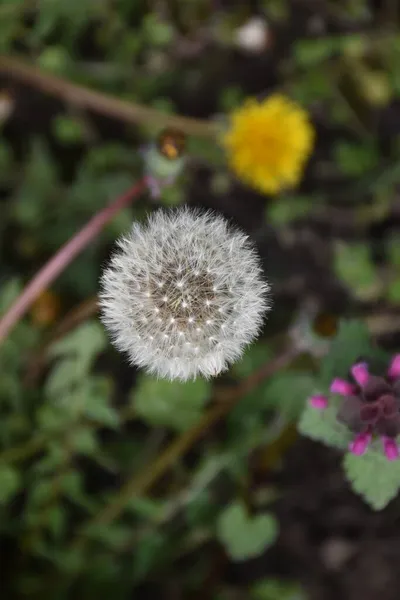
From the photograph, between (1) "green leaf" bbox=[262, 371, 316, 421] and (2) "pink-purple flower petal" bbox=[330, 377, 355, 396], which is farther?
(1) "green leaf" bbox=[262, 371, 316, 421]

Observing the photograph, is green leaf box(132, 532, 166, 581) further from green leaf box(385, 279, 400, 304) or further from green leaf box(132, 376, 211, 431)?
green leaf box(385, 279, 400, 304)

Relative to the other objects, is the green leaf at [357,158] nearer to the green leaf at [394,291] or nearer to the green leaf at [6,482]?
the green leaf at [394,291]

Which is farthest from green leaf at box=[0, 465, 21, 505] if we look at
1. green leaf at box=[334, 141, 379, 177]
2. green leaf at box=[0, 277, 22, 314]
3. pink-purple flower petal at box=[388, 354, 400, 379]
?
green leaf at box=[334, 141, 379, 177]

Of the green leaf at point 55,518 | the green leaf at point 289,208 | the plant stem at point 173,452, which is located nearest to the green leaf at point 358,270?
the green leaf at point 289,208

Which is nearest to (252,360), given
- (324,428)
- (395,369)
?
(324,428)

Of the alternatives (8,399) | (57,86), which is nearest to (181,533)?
(8,399)

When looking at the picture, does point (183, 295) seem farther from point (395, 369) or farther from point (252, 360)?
point (252, 360)

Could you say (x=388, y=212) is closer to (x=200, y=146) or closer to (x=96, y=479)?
(x=200, y=146)
